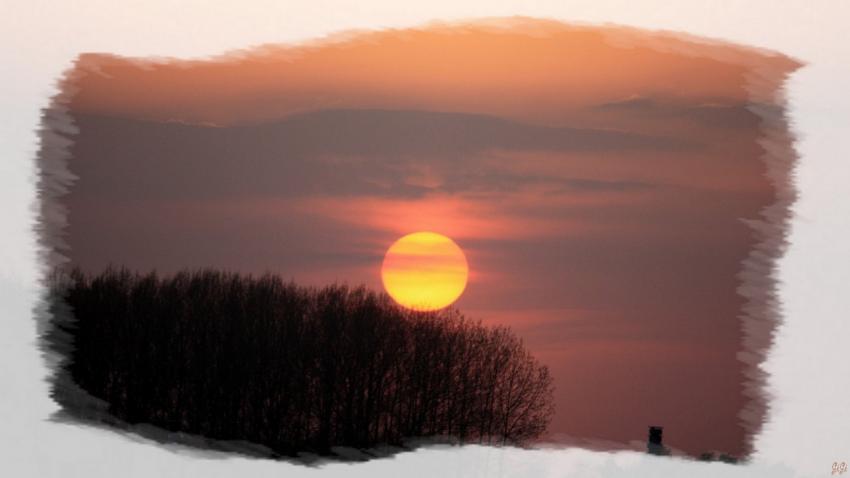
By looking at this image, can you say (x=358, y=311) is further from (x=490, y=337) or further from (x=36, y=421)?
(x=36, y=421)

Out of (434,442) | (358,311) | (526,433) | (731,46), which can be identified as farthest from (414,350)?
(731,46)

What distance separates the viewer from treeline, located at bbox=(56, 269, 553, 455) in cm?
1808

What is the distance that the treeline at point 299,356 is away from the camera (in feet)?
59.3

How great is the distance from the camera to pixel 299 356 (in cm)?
2234

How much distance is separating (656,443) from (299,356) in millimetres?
12387

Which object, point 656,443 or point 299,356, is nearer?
point 656,443

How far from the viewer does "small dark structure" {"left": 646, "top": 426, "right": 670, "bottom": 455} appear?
9.65 metres

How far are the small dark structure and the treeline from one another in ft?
17.9

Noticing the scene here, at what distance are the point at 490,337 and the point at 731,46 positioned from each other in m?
10.5

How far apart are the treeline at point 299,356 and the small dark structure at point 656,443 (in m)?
5.45

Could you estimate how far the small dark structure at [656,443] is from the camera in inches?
380

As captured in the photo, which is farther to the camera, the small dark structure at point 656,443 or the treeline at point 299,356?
the treeline at point 299,356

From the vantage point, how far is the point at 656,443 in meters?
10.7

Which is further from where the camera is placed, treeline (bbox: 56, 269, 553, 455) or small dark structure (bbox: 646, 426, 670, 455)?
treeline (bbox: 56, 269, 553, 455)
